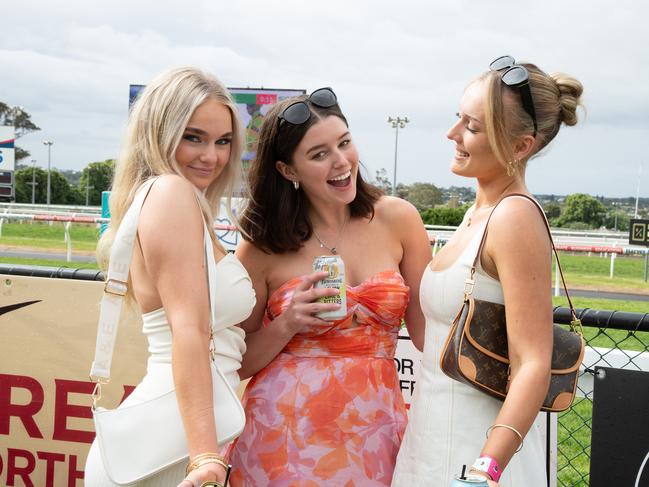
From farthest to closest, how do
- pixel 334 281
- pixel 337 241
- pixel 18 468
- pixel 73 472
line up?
1. pixel 18 468
2. pixel 73 472
3. pixel 337 241
4. pixel 334 281

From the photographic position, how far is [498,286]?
212 cm

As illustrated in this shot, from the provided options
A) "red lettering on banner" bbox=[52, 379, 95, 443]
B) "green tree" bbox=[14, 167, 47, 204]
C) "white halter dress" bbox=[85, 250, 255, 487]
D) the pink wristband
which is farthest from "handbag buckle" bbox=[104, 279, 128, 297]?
"green tree" bbox=[14, 167, 47, 204]

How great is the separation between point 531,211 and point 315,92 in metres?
1.13

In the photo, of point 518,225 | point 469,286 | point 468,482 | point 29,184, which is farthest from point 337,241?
point 29,184

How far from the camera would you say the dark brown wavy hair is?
285cm

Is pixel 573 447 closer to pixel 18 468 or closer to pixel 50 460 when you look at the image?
pixel 50 460

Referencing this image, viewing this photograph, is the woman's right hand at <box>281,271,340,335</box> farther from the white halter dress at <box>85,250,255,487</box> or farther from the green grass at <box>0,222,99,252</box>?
the green grass at <box>0,222,99,252</box>

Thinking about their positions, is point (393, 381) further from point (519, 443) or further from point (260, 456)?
point (519, 443)

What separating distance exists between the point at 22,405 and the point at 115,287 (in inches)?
82.3

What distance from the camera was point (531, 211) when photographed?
6.77 feet

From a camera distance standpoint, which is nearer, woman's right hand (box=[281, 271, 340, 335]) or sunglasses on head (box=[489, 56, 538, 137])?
sunglasses on head (box=[489, 56, 538, 137])

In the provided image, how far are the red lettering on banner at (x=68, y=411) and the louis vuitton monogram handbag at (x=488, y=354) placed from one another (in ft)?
7.80

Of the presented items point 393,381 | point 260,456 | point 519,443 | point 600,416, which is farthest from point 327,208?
point 600,416

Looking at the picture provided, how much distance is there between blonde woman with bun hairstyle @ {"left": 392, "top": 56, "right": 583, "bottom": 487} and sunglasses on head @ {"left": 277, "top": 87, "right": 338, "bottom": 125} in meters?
0.63
